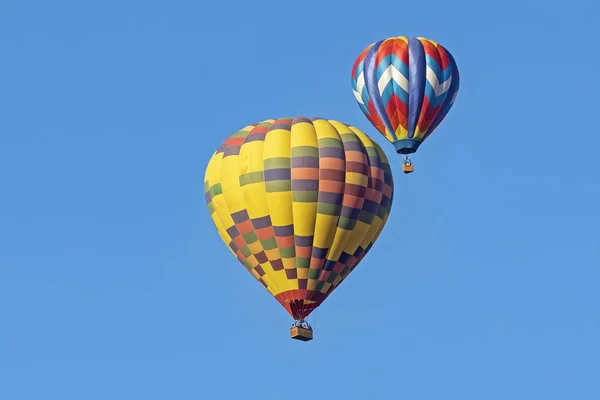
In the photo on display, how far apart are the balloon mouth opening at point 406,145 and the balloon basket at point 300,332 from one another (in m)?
10.3

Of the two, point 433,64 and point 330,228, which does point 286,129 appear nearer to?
point 330,228

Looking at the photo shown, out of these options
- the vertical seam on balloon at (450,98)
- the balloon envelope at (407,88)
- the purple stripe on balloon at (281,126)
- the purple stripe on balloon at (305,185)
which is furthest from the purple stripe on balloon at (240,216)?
the vertical seam on balloon at (450,98)

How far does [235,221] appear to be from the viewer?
181 feet

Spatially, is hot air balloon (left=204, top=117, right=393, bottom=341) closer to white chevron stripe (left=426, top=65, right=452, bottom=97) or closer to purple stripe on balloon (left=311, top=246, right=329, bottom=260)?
purple stripe on balloon (left=311, top=246, right=329, bottom=260)

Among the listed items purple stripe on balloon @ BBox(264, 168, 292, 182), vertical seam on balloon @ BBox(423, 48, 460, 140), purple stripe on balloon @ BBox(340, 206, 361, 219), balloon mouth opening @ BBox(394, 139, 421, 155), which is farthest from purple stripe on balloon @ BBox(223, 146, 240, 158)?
vertical seam on balloon @ BBox(423, 48, 460, 140)

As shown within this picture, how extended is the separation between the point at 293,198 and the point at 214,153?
146 inches

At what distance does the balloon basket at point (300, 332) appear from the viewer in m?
54.6

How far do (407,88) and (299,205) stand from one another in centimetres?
944

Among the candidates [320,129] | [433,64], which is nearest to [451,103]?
[433,64]

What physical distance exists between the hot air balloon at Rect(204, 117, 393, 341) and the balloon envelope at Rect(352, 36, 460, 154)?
684 centimetres

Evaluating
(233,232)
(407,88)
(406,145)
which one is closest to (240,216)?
(233,232)

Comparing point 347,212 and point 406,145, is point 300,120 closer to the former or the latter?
point 347,212

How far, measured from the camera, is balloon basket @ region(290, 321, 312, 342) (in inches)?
2150

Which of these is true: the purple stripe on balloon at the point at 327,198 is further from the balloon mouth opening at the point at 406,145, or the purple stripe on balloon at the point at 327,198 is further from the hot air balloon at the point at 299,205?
the balloon mouth opening at the point at 406,145
